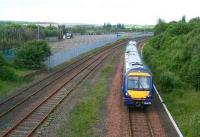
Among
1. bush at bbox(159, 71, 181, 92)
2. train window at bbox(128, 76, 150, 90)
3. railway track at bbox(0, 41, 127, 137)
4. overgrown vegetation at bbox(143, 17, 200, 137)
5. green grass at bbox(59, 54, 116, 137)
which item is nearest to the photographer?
green grass at bbox(59, 54, 116, 137)

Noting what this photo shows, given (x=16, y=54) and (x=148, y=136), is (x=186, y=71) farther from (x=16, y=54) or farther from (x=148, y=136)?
(x=16, y=54)

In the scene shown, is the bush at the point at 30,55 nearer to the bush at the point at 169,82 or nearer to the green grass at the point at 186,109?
the bush at the point at 169,82

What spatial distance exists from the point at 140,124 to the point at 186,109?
398cm

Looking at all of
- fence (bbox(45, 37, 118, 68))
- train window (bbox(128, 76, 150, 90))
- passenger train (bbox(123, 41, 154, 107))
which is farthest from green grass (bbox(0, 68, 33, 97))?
train window (bbox(128, 76, 150, 90))

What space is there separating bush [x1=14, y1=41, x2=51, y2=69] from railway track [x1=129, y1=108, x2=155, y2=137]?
2076 cm

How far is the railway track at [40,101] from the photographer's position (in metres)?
20.0

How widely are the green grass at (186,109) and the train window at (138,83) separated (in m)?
2.11

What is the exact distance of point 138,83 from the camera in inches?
958

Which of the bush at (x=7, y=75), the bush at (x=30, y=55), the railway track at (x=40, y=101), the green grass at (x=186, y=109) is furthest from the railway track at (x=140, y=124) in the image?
the bush at (x=30, y=55)

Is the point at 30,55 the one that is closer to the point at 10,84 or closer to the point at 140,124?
the point at 10,84

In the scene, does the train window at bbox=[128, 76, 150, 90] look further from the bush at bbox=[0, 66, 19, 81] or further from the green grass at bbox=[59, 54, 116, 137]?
the bush at bbox=[0, 66, 19, 81]

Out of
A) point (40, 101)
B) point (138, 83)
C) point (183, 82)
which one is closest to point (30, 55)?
point (40, 101)

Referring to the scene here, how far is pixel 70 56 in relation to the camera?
189 ft

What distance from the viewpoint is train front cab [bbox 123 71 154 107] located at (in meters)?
23.8
